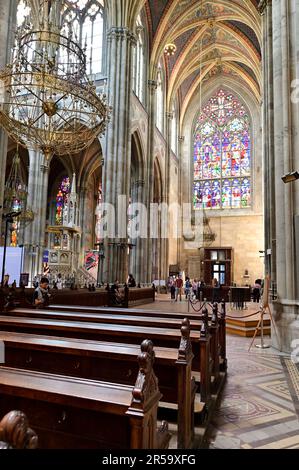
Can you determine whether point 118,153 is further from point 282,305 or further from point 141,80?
point 282,305

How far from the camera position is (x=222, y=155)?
2791 cm

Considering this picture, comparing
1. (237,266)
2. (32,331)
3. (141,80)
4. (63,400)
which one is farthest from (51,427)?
(237,266)

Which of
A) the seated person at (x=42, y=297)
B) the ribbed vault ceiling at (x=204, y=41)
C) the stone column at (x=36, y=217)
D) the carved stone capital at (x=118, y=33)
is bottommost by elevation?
the seated person at (x=42, y=297)

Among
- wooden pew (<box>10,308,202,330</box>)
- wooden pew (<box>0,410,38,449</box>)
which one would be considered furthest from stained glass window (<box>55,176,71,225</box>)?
wooden pew (<box>0,410,38,449</box>)

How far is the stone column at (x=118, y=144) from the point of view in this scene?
15.7 metres

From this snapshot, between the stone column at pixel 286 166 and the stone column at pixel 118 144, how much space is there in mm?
9413

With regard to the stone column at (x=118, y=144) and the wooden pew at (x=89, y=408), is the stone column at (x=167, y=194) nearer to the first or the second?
the stone column at (x=118, y=144)

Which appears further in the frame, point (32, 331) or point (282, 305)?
point (282, 305)

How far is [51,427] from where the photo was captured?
202cm

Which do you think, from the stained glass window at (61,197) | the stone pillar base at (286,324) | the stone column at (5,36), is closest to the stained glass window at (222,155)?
the stained glass window at (61,197)

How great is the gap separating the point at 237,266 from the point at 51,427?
25.2 m

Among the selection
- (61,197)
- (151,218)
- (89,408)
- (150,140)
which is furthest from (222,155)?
(89,408)

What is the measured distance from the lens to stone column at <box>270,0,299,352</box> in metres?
6.73

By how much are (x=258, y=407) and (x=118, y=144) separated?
14.0 metres
